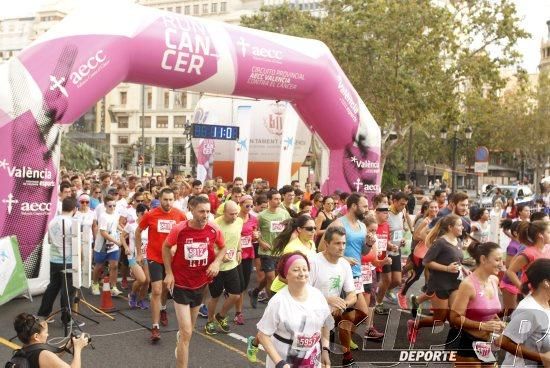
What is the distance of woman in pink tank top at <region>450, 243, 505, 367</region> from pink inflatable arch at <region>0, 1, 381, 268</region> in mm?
6046

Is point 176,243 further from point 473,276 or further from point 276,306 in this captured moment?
point 473,276

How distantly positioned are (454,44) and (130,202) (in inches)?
638

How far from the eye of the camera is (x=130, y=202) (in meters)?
10.2

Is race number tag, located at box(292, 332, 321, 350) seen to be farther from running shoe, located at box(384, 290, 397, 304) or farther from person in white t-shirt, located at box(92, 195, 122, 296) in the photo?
running shoe, located at box(384, 290, 397, 304)

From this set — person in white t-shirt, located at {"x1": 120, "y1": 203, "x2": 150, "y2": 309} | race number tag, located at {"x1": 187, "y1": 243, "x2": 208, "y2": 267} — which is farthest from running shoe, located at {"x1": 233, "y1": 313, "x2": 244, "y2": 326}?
race number tag, located at {"x1": 187, "y1": 243, "x2": 208, "y2": 267}

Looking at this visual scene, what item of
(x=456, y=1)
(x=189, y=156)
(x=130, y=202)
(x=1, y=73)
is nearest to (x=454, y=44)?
(x=456, y=1)

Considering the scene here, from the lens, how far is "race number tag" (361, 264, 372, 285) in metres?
6.84

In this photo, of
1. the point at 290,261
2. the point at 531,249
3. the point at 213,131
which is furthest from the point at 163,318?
the point at 213,131

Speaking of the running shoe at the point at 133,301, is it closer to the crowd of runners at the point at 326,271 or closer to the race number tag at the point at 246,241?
the crowd of runners at the point at 326,271

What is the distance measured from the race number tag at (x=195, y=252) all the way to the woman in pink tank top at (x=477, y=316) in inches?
96.8

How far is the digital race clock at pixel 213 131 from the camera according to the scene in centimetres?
1558

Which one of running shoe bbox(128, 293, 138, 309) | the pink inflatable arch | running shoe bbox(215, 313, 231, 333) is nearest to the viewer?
running shoe bbox(215, 313, 231, 333)

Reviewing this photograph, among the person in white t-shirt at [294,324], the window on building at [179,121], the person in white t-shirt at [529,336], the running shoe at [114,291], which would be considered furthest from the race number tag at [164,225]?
the window on building at [179,121]

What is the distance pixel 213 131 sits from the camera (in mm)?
15961
